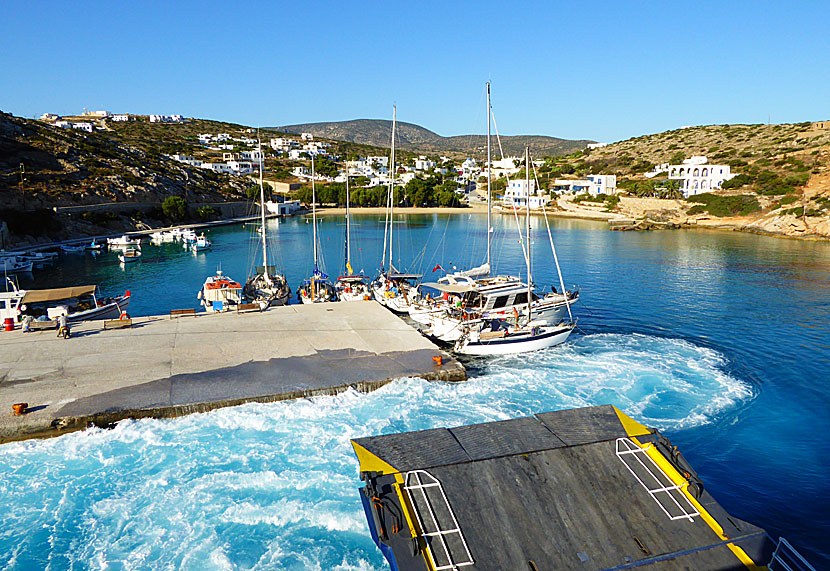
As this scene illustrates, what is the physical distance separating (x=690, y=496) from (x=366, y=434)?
29.6 feet

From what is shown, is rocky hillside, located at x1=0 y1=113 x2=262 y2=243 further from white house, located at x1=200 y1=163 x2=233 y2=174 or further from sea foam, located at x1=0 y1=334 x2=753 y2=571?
sea foam, located at x1=0 y1=334 x2=753 y2=571

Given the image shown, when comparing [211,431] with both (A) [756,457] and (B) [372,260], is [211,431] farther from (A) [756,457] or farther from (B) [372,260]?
(B) [372,260]

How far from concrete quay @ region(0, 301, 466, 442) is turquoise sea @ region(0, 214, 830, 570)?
563 millimetres

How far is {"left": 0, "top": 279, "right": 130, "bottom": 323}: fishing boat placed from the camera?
25.5 metres

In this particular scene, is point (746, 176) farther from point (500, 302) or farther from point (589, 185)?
point (500, 302)

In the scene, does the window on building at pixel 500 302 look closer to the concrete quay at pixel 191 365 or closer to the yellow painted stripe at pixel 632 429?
the concrete quay at pixel 191 365

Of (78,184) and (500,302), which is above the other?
(78,184)

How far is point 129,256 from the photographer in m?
57.8

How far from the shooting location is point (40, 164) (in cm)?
8056

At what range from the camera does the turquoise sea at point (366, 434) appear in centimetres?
1144

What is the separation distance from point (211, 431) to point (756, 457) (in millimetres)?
16234

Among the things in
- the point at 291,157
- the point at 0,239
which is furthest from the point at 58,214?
the point at 291,157

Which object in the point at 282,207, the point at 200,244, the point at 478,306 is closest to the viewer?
the point at 478,306

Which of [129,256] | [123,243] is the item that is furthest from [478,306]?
[123,243]
